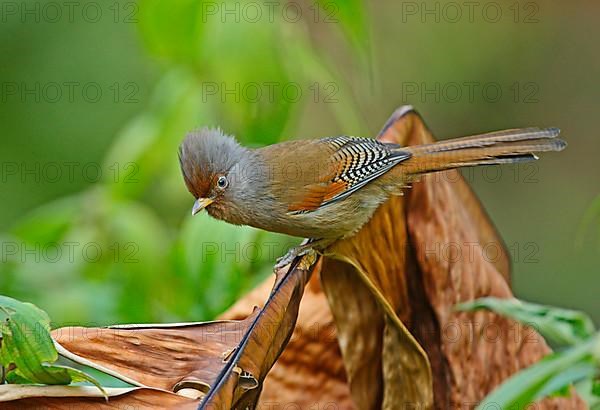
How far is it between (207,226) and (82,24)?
3282 mm

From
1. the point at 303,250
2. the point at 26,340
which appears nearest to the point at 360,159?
the point at 303,250

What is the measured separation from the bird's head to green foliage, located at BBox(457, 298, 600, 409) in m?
0.97

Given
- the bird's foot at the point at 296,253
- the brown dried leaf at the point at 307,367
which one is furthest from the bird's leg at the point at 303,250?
the brown dried leaf at the point at 307,367

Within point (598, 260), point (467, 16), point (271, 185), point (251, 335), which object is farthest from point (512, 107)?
point (251, 335)

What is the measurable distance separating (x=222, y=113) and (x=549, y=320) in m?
1.33

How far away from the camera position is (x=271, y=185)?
2863 millimetres

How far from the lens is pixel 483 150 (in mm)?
2611

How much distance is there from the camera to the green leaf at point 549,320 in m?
1.78

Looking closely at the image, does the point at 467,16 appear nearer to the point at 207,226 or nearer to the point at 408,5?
the point at 408,5

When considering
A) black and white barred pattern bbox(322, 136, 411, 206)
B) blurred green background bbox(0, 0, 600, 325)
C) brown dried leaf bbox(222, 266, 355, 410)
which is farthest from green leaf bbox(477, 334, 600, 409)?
black and white barred pattern bbox(322, 136, 411, 206)

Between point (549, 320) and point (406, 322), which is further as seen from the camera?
point (406, 322)

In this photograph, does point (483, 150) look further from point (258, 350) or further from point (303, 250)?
point (258, 350)

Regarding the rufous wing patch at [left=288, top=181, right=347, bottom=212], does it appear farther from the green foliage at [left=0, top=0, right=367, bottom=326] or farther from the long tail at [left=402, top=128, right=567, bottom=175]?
the long tail at [left=402, top=128, right=567, bottom=175]

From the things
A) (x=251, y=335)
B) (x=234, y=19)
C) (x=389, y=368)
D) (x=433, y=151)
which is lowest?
(x=389, y=368)
